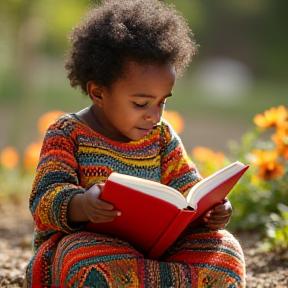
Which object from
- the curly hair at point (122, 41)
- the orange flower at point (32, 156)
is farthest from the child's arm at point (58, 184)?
the orange flower at point (32, 156)

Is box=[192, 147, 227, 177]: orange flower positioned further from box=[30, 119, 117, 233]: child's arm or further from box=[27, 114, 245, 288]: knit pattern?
box=[30, 119, 117, 233]: child's arm

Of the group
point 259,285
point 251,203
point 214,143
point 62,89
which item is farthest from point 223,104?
point 259,285

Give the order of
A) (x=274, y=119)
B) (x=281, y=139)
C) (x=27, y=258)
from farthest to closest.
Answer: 1. (x=274, y=119)
2. (x=281, y=139)
3. (x=27, y=258)

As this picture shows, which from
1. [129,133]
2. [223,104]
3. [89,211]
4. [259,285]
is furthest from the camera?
[223,104]

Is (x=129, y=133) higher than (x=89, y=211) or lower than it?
higher

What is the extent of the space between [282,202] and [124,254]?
1.86 m

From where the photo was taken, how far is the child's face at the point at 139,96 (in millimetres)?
2719

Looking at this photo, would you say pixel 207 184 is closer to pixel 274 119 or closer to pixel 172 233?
pixel 172 233

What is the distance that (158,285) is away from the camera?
2559 millimetres

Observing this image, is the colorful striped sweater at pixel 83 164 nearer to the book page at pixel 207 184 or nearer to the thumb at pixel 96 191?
the thumb at pixel 96 191

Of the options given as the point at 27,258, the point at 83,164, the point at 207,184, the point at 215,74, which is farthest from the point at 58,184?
the point at 215,74

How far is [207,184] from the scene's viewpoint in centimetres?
256

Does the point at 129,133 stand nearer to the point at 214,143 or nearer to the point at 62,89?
the point at 214,143

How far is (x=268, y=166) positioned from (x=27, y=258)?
1.38m
